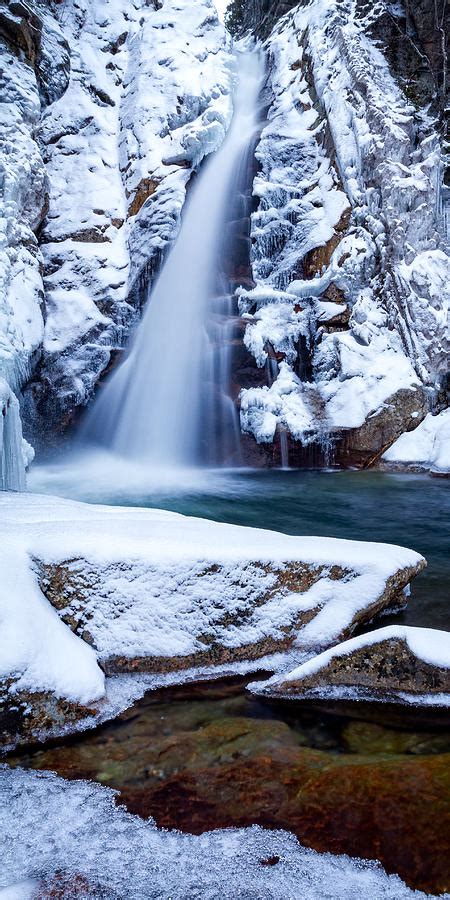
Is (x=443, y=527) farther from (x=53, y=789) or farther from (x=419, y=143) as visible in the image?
(x=419, y=143)

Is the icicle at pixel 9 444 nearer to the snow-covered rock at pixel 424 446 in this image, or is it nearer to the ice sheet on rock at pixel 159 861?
the ice sheet on rock at pixel 159 861

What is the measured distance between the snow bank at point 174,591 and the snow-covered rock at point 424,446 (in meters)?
7.62

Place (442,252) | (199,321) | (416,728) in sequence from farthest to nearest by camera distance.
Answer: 1. (199,321)
2. (442,252)
3. (416,728)

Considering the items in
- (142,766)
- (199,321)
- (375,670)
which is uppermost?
(199,321)

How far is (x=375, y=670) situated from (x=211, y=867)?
1389 millimetres

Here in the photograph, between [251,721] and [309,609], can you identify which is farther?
[309,609]

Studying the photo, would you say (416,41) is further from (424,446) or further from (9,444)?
(9,444)

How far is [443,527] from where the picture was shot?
6.53 meters

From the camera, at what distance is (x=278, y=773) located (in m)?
2.05

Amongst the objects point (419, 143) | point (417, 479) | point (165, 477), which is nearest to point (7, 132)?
point (165, 477)

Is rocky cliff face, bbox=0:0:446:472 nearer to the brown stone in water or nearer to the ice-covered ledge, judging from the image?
the brown stone in water

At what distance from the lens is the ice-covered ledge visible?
265 cm

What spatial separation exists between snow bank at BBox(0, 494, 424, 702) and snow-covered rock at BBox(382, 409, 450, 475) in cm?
762

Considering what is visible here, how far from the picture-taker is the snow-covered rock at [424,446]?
1034cm
